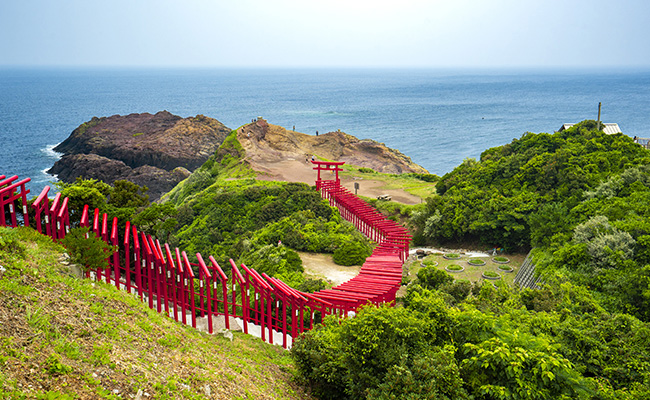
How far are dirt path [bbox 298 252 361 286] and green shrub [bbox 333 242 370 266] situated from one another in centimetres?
27

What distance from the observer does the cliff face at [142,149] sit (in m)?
65.8

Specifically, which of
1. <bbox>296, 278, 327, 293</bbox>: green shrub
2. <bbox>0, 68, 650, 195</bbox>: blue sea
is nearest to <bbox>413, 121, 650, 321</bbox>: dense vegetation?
<bbox>296, 278, 327, 293</bbox>: green shrub

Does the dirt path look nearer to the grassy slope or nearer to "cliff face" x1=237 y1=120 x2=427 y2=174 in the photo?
the grassy slope

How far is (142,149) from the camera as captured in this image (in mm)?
74438

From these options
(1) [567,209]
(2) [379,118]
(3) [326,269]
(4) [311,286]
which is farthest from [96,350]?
(2) [379,118]

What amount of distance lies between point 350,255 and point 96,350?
56.9 ft

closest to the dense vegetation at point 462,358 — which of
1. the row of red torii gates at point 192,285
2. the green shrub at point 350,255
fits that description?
the row of red torii gates at point 192,285

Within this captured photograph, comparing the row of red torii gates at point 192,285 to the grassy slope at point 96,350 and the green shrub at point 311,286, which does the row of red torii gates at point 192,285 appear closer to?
the green shrub at point 311,286

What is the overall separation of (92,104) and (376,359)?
7260 inches

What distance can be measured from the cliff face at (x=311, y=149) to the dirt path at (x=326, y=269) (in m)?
24.6

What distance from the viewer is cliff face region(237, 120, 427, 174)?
2173 inches

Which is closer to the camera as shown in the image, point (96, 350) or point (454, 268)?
point (96, 350)

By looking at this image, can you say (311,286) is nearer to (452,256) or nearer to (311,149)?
(452,256)

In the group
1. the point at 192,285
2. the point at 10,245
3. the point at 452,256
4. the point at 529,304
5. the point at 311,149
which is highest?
the point at 10,245
